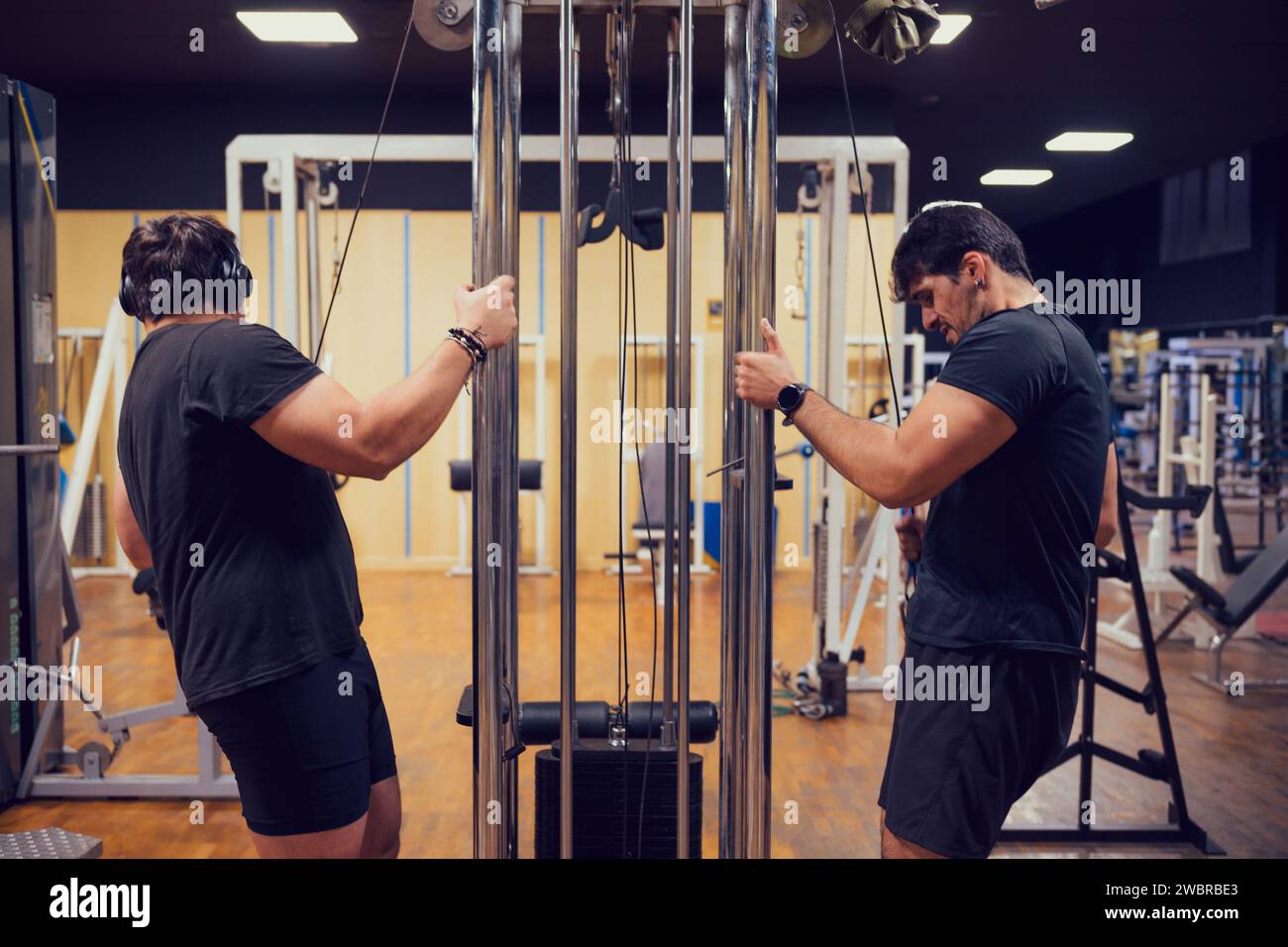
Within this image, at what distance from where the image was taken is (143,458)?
153 centimetres

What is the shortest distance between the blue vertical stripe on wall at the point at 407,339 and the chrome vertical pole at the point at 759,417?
5600 millimetres

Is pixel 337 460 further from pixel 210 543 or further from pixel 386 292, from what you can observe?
pixel 386 292

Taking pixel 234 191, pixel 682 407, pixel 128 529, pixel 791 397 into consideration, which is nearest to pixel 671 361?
pixel 682 407

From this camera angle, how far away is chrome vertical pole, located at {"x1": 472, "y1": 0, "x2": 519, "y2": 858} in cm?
162

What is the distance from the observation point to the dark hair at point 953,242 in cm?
164

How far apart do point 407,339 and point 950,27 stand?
3939mm

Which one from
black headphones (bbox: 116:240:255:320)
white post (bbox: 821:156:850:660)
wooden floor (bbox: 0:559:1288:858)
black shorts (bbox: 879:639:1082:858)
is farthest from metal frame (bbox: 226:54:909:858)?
white post (bbox: 821:156:850:660)

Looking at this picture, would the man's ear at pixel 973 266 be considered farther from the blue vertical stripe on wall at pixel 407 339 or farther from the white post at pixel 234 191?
the blue vertical stripe on wall at pixel 407 339

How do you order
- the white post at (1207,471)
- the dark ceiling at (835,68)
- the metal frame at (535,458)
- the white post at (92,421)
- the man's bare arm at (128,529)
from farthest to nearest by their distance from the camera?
1. the metal frame at (535,458)
2. the white post at (1207,471)
3. the dark ceiling at (835,68)
4. the white post at (92,421)
5. the man's bare arm at (128,529)

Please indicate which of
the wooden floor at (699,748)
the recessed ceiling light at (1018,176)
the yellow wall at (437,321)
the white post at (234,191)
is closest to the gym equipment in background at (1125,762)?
the wooden floor at (699,748)

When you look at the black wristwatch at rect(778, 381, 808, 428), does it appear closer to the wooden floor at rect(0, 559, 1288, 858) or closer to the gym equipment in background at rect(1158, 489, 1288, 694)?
the wooden floor at rect(0, 559, 1288, 858)

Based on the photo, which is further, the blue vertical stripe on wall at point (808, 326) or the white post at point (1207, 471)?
the blue vertical stripe on wall at point (808, 326)
